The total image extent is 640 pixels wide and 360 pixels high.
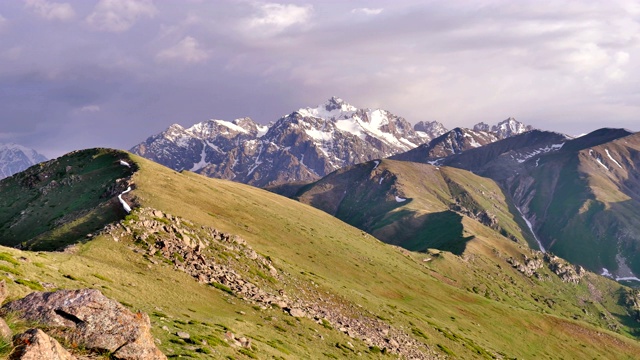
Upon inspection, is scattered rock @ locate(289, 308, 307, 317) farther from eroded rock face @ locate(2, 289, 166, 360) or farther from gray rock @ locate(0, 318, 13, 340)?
gray rock @ locate(0, 318, 13, 340)

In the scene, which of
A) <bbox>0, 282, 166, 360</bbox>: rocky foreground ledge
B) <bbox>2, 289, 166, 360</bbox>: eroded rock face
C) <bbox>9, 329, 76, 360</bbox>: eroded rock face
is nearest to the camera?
<bbox>9, 329, 76, 360</bbox>: eroded rock face

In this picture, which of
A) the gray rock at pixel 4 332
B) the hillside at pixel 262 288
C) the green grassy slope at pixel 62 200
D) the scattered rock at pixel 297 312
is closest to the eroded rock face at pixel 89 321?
the gray rock at pixel 4 332

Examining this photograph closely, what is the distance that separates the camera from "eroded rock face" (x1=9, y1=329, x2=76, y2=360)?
55.8 ft

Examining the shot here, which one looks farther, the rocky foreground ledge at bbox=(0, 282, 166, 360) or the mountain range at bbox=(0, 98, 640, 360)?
the mountain range at bbox=(0, 98, 640, 360)

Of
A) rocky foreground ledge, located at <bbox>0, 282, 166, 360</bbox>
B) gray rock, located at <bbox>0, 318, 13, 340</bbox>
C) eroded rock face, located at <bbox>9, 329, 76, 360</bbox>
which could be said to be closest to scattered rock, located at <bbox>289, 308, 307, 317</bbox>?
rocky foreground ledge, located at <bbox>0, 282, 166, 360</bbox>

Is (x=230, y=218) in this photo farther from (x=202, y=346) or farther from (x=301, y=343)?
(x=202, y=346)

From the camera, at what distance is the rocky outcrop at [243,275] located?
66000 millimetres

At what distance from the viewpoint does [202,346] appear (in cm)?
3619

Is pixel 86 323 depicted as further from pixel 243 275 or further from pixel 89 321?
pixel 243 275

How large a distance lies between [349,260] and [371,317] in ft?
166

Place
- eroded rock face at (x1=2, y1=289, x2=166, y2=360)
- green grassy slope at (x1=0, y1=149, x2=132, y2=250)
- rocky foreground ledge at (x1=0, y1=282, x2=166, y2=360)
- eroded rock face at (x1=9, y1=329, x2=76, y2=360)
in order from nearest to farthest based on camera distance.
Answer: eroded rock face at (x1=9, y1=329, x2=76, y2=360) < rocky foreground ledge at (x1=0, y1=282, x2=166, y2=360) < eroded rock face at (x1=2, y1=289, x2=166, y2=360) < green grassy slope at (x1=0, y1=149, x2=132, y2=250)

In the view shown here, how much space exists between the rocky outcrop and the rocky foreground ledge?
3959 cm

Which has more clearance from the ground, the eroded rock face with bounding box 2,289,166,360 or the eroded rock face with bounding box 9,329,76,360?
the eroded rock face with bounding box 9,329,76,360

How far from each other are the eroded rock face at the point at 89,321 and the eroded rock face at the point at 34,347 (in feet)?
14.2
